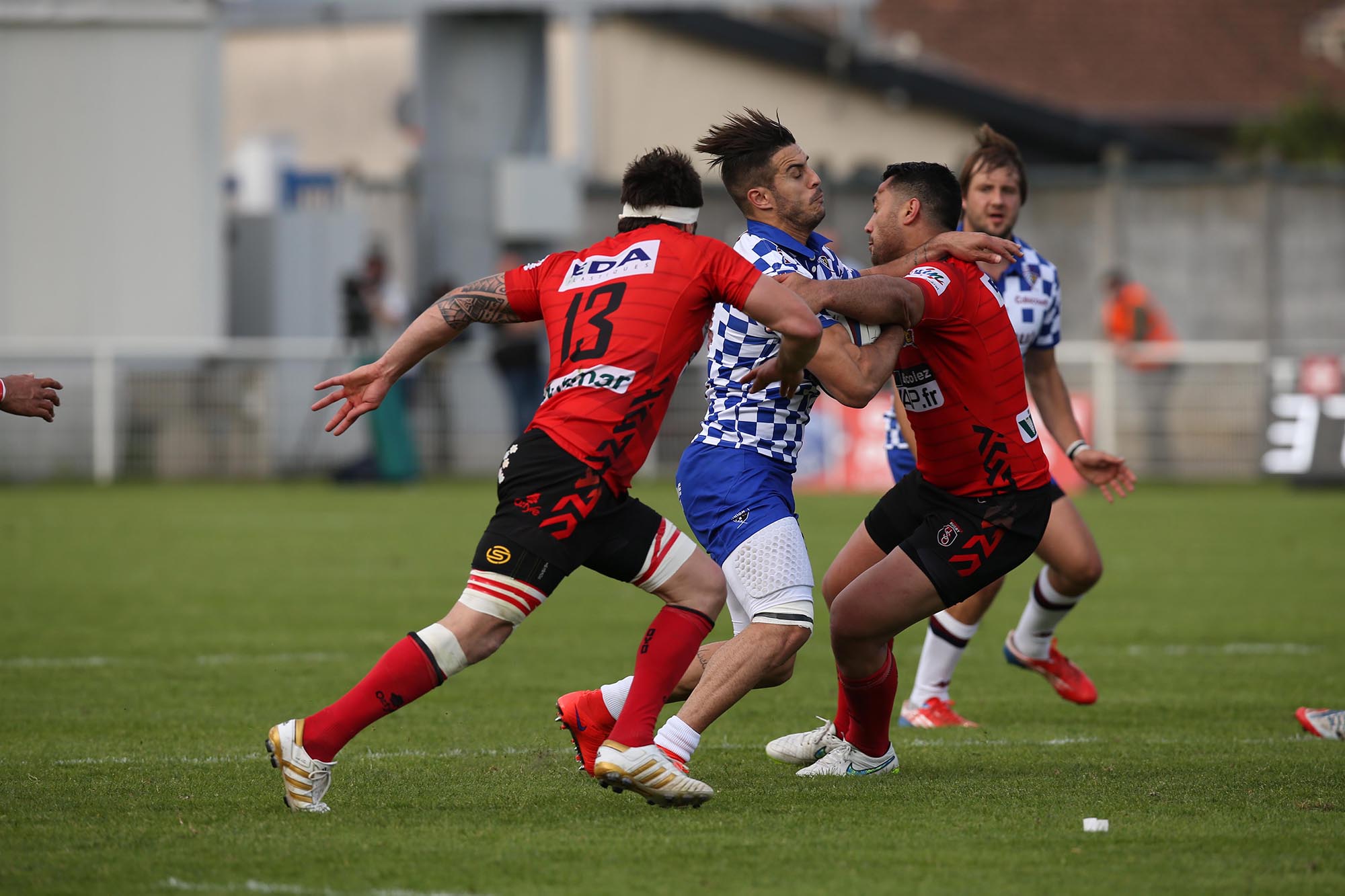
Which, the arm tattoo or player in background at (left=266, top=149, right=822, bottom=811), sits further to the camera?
the arm tattoo


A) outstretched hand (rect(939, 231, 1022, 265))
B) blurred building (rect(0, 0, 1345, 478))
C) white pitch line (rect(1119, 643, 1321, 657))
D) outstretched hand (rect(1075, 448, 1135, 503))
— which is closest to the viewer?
outstretched hand (rect(939, 231, 1022, 265))

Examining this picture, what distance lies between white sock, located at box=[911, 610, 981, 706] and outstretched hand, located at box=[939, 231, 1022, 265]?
215 cm

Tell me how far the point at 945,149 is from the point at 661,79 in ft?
18.3

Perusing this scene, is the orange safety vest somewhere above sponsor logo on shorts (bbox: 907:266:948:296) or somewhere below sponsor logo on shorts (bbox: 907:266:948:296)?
below

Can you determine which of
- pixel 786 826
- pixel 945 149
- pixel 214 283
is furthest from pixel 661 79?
pixel 786 826

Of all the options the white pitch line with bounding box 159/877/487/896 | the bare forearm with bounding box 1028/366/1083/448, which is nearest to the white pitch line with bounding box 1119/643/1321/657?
the bare forearm with bounding box 1028/366/1083/448

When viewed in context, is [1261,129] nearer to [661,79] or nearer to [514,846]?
[661,79]

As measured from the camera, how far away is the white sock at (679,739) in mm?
5863

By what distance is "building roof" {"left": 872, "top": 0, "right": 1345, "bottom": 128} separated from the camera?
142 feet

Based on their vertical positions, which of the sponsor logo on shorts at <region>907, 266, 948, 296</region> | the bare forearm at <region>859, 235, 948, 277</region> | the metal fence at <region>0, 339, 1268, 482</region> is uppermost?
the bare forearm at <region>859, 235, 948, 277</region>

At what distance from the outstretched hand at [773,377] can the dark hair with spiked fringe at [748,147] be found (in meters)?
0.85

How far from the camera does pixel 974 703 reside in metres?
8.37

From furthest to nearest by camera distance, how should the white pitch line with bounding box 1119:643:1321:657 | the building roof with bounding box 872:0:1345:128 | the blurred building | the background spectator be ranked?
the building roof with bounding box 872:0:1345:128, the blurred building, the background spectator, the white pitch line with bounding box 1119:643:1321:657

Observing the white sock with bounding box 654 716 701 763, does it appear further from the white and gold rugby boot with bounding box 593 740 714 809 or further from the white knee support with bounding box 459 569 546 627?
the white knee support with bounding box 459 569 546 627
